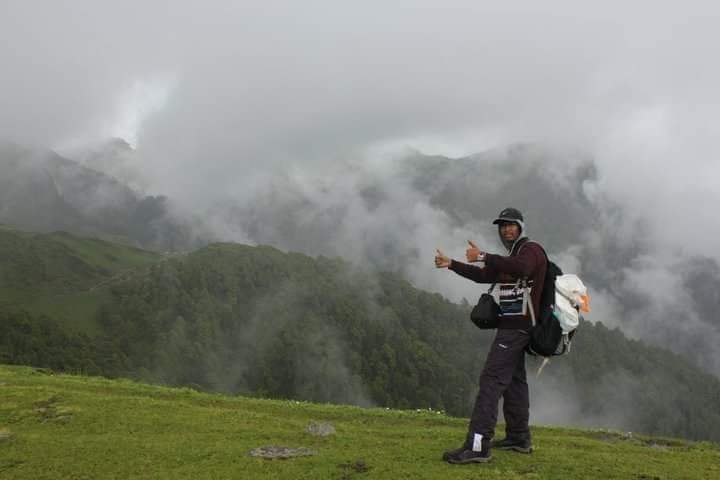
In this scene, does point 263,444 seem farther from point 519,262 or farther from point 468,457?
point 519,262

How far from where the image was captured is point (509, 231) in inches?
504

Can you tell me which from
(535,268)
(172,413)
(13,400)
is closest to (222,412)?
(172,413)

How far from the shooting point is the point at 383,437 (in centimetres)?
1470

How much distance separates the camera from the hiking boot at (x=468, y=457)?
1149 cm

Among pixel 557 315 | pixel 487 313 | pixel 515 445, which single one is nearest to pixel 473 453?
pixel 515 445

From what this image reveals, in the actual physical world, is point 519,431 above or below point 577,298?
below

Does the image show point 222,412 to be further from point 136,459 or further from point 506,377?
point 506,377

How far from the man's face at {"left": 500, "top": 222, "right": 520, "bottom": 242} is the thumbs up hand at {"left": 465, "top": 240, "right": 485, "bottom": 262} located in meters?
0.94

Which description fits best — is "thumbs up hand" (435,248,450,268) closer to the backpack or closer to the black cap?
the black cap

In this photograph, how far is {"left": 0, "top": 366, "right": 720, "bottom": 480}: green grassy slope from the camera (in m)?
11.3

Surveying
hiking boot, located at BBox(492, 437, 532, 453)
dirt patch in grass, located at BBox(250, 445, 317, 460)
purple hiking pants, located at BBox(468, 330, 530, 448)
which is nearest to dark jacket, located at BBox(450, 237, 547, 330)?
purple hiking pants, located at BBox(468, 330, 530, 448)

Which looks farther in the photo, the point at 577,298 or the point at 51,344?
the point at 51,344

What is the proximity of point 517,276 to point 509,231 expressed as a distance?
1.19 m

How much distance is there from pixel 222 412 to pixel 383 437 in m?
5.19
